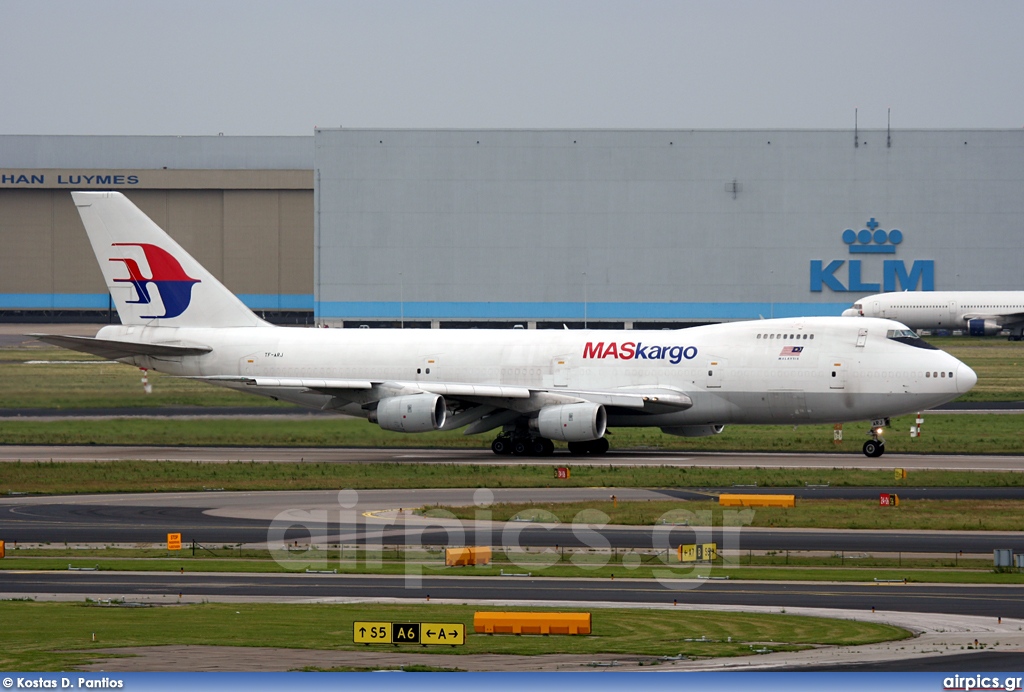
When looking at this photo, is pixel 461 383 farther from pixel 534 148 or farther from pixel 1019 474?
pixel 534 148

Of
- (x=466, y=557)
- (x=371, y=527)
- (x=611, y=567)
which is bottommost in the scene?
(x=611, y=567)

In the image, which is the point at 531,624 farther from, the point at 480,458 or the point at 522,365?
the point at 522,365

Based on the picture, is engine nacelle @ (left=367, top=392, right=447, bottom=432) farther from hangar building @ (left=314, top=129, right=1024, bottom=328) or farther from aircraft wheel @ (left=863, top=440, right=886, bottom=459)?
hangar building @ (left=314, top=129, right=1024, bottom=328)

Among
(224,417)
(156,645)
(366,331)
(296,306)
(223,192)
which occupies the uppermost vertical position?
(223,192)

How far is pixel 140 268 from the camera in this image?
56.9 meters

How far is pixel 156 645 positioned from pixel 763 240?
12245 centimetres

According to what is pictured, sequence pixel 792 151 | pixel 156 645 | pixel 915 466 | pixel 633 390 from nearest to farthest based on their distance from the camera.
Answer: pixel 156 645, pixel 915 466, pixel 633 390, pixel 792 151

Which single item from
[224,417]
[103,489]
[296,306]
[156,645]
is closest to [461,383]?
[224,417]

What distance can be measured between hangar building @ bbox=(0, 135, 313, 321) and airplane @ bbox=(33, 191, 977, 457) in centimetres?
10345

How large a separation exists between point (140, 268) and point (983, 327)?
90597mm

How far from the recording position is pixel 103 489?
4350 centimetres

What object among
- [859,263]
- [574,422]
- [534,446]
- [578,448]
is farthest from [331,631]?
[859,263]

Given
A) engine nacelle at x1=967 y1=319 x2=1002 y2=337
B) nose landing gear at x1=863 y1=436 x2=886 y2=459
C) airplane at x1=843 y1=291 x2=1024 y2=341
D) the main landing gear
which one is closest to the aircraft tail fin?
the main landing gear

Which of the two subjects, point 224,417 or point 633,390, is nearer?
point 224,417
